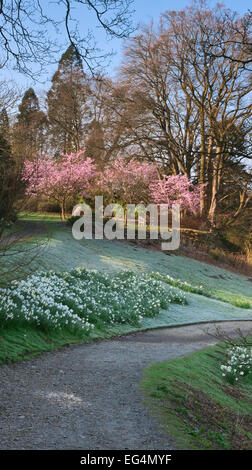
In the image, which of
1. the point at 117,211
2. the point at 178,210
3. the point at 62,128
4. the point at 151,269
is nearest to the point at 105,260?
the point at 151,269

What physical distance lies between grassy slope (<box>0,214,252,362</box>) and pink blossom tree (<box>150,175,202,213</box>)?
6.06m

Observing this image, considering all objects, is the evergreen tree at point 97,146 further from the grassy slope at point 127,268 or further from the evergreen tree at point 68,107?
the grassy slope at point 127,268

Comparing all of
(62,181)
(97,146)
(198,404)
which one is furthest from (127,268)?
(97,146)

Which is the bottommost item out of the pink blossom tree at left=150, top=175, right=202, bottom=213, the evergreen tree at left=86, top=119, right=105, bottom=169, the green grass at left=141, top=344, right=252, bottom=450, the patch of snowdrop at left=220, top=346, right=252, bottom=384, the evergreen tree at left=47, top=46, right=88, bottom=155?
the patch of snowdrop at left=220, top=346, right=252, bottom=384

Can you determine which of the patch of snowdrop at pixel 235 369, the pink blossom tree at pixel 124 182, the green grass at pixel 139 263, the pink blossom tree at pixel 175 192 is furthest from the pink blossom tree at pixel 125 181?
the patch of snowdrop at pixel 235 369

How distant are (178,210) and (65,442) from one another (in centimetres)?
2476

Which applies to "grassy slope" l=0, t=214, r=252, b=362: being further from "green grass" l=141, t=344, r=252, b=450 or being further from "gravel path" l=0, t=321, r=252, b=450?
"green grass" l=141, t=344, r=252, b=450

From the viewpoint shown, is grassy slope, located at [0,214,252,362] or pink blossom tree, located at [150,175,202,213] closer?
grassy slope, located at [0,214,252,362]

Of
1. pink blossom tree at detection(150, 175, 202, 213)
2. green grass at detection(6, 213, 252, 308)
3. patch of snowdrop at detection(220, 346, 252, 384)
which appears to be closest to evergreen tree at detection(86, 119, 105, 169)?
pink blossom tree at detection(150, 175, 202, 213)

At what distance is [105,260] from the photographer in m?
16.5

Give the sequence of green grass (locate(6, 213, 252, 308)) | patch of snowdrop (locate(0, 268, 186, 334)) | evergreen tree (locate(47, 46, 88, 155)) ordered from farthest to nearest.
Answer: evergreen tree (locate(47, 46, 88, 155)), green grass (locate(6, 213, 252, 308)), patch of snowdrop (locate(0, 268, 186, 334))

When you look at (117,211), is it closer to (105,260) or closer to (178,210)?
(178,210)

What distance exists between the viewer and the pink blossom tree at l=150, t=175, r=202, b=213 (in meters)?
27.3

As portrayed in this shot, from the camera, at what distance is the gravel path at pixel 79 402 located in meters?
3.76
